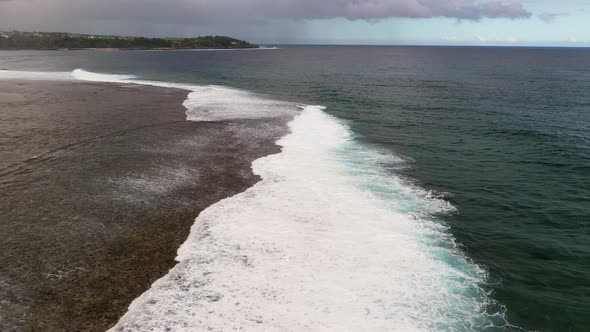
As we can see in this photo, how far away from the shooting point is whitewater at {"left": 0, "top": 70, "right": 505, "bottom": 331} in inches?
460

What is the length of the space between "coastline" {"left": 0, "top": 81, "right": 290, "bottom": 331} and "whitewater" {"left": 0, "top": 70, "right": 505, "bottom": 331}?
1.06m

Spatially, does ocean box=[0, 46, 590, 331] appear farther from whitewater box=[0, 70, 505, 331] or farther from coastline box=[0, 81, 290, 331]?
coastline box=[0, 81, 290, 331]

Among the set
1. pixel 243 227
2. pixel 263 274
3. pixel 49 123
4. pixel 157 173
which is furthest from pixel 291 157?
pixel 49 123

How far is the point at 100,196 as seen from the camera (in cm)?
1952

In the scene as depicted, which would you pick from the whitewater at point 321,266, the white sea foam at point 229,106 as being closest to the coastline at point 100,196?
the whitewater at point 321,266

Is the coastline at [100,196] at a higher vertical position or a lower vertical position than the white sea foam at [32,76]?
lower

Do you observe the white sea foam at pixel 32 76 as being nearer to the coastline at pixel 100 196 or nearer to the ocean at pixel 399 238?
the coastline at pixel 100 196

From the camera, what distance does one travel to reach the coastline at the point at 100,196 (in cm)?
1247

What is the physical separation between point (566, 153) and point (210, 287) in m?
27.6

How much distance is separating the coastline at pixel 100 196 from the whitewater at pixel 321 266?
106 cm

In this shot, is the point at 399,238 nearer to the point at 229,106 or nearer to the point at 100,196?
the point at 100,196

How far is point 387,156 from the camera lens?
2850 centimetres

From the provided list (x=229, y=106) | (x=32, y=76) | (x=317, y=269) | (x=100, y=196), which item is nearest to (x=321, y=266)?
(x=317, y=269)

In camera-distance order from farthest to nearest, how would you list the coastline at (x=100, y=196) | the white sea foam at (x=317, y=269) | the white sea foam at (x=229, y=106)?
the white sea foam at (x=229, y=106) → the coastline at (x=100, y=196) → the white sea foam at (x=317, y=269)
